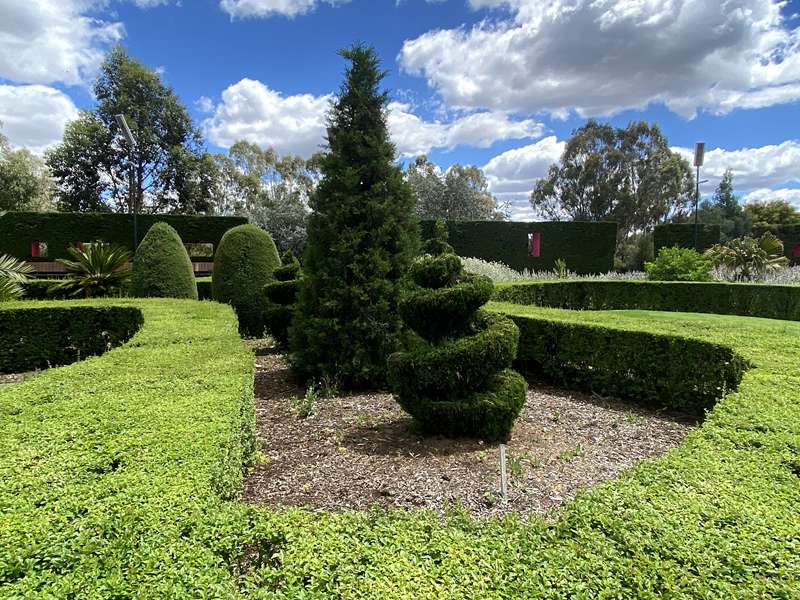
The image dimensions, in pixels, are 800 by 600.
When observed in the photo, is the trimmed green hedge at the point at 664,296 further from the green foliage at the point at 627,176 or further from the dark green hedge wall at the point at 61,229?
the green foliage at the point at 627,176

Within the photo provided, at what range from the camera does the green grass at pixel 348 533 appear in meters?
1.42

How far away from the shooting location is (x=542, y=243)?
77.4 ft

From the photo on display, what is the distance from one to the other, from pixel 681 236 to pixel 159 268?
22.1m

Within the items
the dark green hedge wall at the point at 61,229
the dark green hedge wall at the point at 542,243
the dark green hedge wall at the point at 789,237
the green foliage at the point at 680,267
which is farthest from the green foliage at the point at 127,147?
the dark green hedge wall at the point at 789,237

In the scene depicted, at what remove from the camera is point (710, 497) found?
1.89 metres

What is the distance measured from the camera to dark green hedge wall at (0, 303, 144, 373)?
24.4 ft

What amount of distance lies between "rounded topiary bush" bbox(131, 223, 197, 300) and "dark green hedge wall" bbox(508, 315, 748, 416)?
7134 mm

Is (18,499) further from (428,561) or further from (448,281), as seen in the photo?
(448,281)

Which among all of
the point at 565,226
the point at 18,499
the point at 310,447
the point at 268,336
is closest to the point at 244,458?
the point at 310,447

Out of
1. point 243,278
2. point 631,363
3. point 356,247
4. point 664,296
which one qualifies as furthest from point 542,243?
point 356,247

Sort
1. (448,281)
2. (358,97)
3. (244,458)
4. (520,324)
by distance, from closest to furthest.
A: (244,458) → (448,281) → (358,97) → (520,324)

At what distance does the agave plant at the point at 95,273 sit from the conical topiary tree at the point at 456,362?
9188mm

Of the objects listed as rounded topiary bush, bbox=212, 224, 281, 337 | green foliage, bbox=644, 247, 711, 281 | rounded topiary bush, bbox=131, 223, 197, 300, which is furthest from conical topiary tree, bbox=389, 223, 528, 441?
green foliage, bbox=644, 247, 711, 281

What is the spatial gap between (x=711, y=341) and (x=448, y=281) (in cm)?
294
